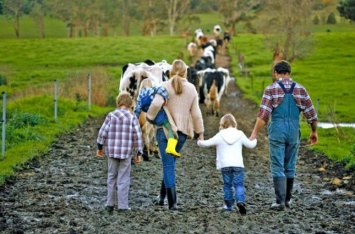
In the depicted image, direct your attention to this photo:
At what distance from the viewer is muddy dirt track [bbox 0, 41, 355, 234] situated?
33.8 ft

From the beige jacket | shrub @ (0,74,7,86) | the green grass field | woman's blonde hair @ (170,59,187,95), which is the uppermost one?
woman's blonde hair @ (170,59,187,95)

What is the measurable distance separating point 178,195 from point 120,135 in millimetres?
2111

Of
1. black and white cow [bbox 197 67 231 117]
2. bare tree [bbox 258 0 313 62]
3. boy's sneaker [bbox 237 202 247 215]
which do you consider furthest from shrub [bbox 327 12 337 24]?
boy's sneaker [bbox 237 202 247 215]

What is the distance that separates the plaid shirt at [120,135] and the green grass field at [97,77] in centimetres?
344

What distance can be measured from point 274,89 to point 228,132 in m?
1.02

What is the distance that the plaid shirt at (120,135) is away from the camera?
11445mm

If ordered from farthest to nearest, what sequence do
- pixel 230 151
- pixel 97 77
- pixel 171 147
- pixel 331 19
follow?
pixel 331 19
pixel 97 77
pixel 230 151
pixel 171 147

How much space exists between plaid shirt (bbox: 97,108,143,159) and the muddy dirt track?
3.03ft

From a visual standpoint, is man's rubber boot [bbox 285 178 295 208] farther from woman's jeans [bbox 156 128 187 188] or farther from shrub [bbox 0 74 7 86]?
shrub [bbox 0 74 7 86]

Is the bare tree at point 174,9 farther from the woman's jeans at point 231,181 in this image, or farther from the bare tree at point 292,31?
the woman's jeans at point 231,181

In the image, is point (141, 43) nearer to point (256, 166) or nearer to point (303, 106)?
point (256, 166)

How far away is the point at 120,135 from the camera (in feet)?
37.8

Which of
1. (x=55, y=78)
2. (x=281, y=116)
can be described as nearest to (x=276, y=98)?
(x=281, y=116)

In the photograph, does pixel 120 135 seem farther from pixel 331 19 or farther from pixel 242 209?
pixel 331 19
